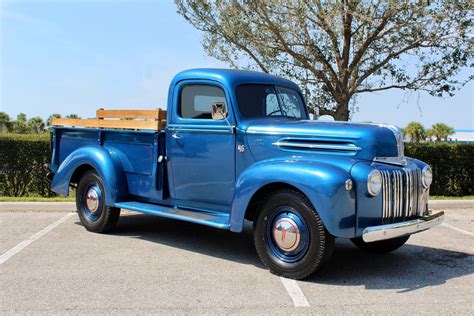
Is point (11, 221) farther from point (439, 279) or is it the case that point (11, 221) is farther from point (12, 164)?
point (439, 279)

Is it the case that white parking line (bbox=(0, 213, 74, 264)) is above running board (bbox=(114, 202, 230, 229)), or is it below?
below

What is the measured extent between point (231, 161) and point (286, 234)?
1.07m

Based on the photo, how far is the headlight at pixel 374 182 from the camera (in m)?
4.27

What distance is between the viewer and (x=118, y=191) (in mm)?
6105

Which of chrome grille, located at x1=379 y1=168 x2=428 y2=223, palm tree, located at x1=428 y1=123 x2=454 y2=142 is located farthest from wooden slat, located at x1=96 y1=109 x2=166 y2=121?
palm tree, located at x1=428 y1=123 x2=454 y2=142

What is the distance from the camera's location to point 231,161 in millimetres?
5188

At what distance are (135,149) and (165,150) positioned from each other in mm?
481

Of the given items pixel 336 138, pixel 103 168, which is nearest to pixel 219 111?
pixel 336 138

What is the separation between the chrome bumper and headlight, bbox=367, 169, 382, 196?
0.31 metres

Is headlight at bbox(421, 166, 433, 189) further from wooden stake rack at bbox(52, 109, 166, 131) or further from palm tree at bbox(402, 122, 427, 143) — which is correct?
palm tree at bbox(402, 122, 427, 143)

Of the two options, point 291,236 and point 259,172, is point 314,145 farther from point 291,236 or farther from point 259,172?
point 291,236

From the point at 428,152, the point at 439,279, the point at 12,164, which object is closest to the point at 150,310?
the point at 439,279

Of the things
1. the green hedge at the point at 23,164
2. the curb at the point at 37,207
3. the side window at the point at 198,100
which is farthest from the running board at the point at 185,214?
the green hedge at the point at 23,164

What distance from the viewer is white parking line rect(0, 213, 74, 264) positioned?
5.26 metres
